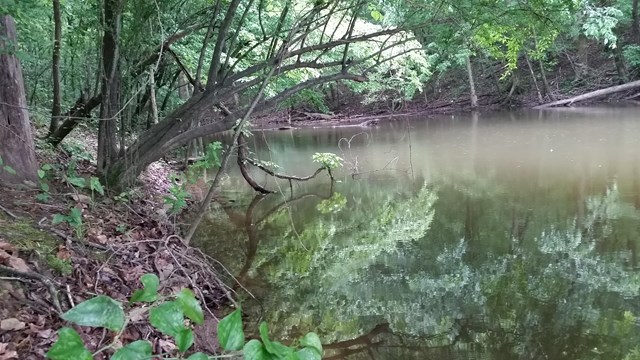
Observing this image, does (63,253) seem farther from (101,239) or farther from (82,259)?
(101,239)

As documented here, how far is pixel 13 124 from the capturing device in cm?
439

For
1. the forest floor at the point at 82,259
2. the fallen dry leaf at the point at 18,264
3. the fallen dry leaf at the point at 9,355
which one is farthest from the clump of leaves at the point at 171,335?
the fallen dry leaf at the point at 18,264

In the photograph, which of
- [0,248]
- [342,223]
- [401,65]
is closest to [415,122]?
[401,65]

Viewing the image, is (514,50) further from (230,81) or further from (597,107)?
(597,107)

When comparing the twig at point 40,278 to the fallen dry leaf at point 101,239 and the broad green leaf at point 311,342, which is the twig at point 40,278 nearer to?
the fallen dry leaf at point 101,239

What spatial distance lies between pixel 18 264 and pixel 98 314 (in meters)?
1.69

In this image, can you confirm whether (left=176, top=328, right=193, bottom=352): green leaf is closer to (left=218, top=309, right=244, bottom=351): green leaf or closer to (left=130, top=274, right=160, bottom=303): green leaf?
(left=218, top=309, right=244, bottom=351): green leaf

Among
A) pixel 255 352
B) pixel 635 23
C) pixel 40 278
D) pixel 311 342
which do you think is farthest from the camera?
pixel 635 23

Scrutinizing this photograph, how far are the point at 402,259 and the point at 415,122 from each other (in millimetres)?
16219

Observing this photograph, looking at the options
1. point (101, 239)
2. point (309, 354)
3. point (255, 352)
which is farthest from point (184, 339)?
point (101, 239)

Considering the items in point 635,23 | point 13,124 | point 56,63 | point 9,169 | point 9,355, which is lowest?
point 9,355

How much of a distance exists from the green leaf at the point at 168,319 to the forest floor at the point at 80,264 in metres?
1.19

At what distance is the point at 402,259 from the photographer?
576 centimetres

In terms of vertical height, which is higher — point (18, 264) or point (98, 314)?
point (98, 314)
